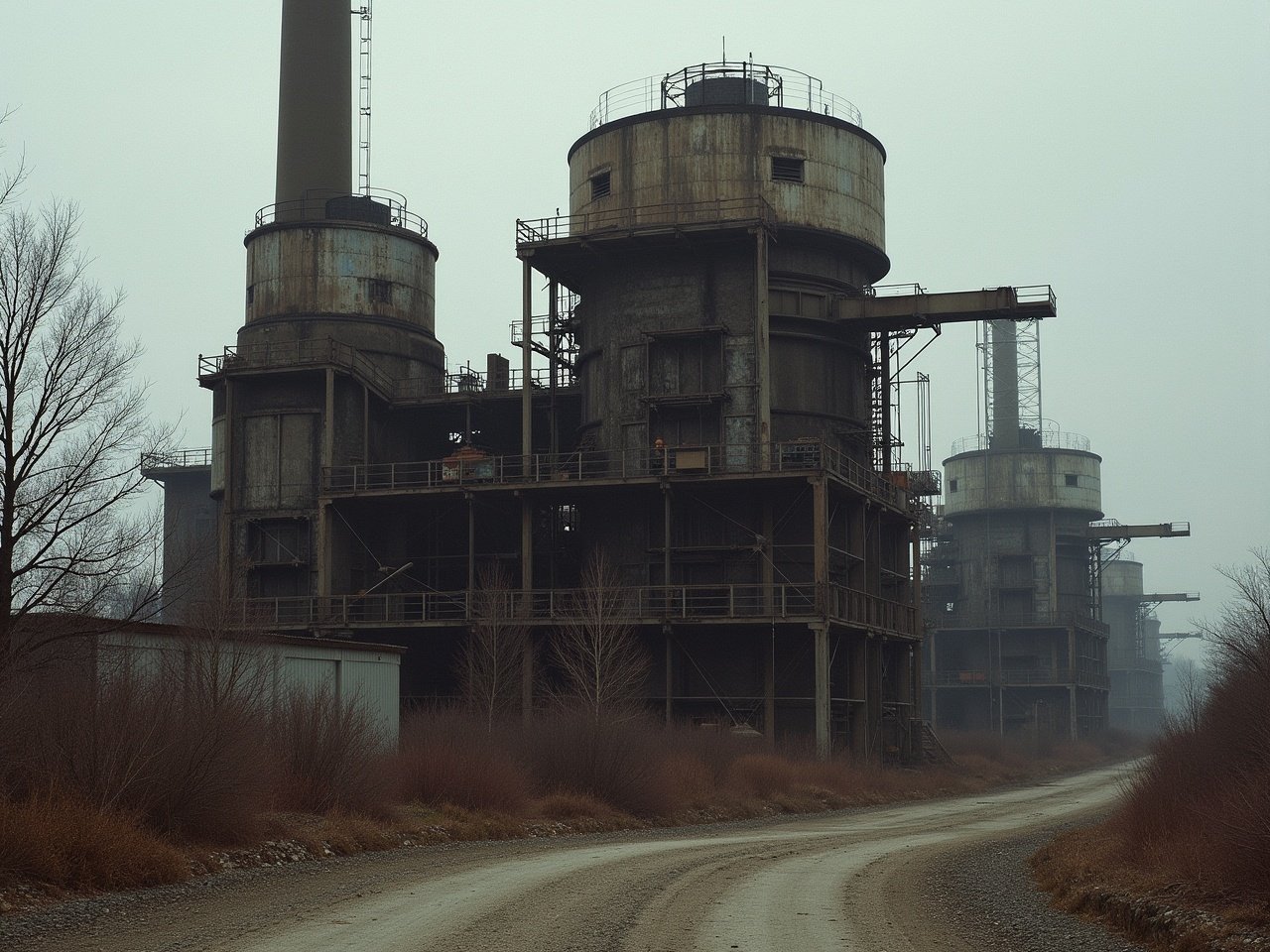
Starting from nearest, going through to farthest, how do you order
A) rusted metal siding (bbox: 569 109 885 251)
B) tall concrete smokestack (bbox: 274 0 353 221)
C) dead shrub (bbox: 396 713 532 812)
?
→ dead shrub (bbox: 396 713 532 812), rusted metal siding (bbox: 569 109 885 251), tall concrete smokestack (bbox: 274 0 353 221)

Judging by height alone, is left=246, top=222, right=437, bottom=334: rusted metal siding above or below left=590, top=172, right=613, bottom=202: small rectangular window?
below

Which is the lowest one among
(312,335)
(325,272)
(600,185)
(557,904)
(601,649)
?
(557,904)

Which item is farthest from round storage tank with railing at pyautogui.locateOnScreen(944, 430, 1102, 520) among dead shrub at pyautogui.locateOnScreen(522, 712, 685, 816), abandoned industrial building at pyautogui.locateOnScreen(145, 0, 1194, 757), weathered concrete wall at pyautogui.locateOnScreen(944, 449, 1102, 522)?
dead shrub at pyautogui.locateOnScreen(522, 712, 685, 816)

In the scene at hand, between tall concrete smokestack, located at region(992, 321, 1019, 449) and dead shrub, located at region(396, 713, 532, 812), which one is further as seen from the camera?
tall concrete smokestack, located at region(992, 321, 1019, 449)

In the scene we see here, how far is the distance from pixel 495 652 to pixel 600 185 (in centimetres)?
1504

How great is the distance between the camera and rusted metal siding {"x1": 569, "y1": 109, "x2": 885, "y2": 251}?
43.8m

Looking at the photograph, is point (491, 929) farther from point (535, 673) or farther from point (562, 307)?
point (562, 307)

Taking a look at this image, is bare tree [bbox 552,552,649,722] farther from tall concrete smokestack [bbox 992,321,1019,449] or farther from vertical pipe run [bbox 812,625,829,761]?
tall concrete smokestack [bbox 992,321,1019,449]

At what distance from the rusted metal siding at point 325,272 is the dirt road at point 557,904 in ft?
106

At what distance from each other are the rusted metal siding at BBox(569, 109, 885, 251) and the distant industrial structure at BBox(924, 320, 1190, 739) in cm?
3210

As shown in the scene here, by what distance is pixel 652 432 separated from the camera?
43156 mm

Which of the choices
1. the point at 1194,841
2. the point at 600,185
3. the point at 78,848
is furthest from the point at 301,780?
the point at 600,185

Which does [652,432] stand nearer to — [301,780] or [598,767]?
[598,767]

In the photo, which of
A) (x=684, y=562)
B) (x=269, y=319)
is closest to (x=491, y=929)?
(x=684, y=562)
